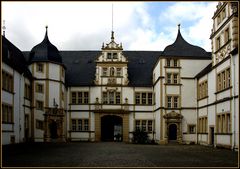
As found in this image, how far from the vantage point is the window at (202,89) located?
1593 inches

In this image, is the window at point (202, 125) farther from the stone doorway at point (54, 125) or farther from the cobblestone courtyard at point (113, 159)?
the stone doorway at point (54, 125)

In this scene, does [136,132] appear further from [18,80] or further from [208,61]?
[18,80]

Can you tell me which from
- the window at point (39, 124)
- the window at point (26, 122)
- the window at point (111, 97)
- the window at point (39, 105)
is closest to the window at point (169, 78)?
the window at point (111, 97)

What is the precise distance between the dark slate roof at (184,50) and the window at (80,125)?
535 inches

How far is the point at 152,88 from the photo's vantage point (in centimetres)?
5203

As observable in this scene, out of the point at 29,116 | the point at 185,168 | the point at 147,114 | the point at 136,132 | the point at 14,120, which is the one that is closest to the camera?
A: the point at 185,168

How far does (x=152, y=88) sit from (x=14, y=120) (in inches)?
809

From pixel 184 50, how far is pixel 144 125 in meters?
11.0

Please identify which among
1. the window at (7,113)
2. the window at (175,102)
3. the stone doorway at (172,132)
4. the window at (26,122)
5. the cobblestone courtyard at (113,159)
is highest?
the window at (175,102)

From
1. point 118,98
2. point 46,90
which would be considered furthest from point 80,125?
point 46,90

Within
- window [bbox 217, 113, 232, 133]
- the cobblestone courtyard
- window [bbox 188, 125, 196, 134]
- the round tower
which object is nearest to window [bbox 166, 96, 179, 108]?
window [bbox 188, 125, 196, 134]

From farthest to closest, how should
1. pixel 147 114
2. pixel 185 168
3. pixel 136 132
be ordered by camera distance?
pixel 147 114 < pixel 136 132 < pixel 185 168

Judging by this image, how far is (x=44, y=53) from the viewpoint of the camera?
46.7 m

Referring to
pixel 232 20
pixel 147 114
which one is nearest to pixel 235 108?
pixel 232 20
